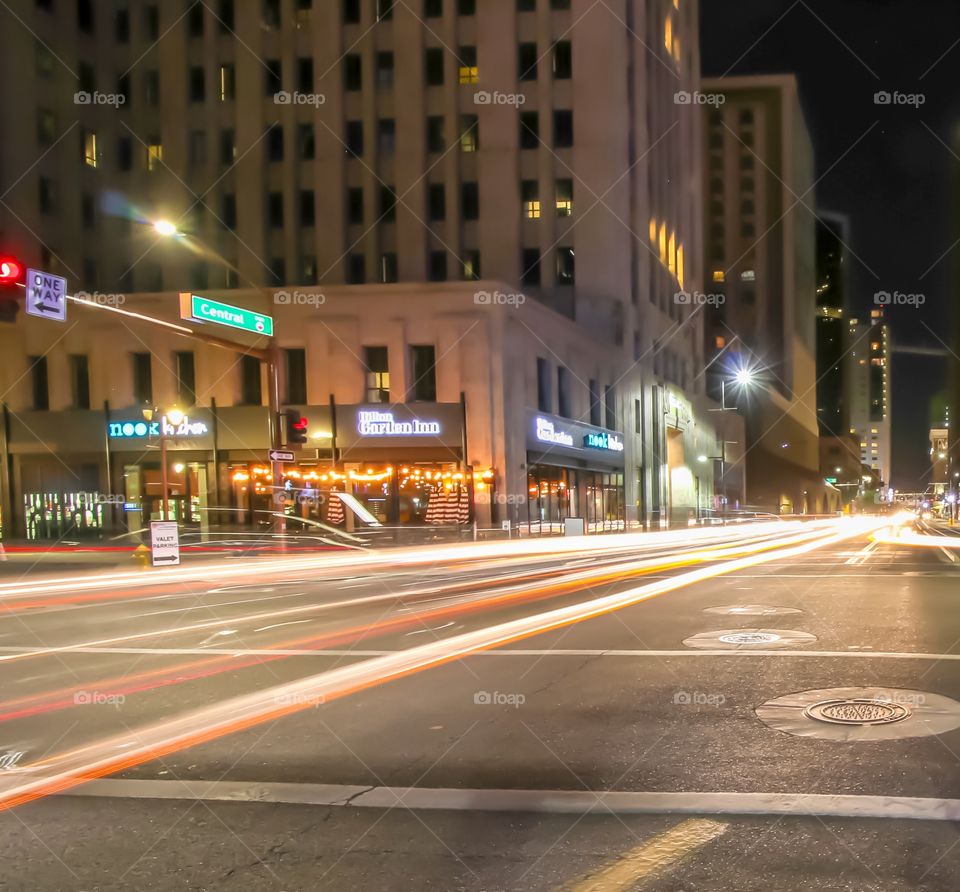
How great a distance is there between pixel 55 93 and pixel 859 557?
4537 centimetres

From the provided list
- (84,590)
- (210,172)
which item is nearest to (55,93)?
(210,172)

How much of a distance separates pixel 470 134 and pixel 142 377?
21344 mm

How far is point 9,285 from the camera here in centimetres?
1266

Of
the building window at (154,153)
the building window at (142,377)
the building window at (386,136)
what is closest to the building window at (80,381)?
the building window at (142,377)

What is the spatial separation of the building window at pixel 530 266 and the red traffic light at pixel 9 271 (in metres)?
38.3

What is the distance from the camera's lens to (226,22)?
159 ft

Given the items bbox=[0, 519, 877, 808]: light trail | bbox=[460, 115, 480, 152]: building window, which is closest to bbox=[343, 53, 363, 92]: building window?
bbox=[460, 115, 480, 152]: building window

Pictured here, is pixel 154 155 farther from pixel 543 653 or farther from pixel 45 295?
pixel 543 653

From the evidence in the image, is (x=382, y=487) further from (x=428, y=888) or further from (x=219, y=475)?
(x=428, y=888)

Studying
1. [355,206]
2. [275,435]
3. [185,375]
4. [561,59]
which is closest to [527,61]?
[561,59]

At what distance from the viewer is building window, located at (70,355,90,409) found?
40.7 meters

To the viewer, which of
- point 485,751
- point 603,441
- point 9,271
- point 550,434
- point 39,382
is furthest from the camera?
point 603,441

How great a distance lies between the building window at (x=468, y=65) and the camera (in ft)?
159

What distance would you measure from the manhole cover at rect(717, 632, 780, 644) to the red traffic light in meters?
10.5
